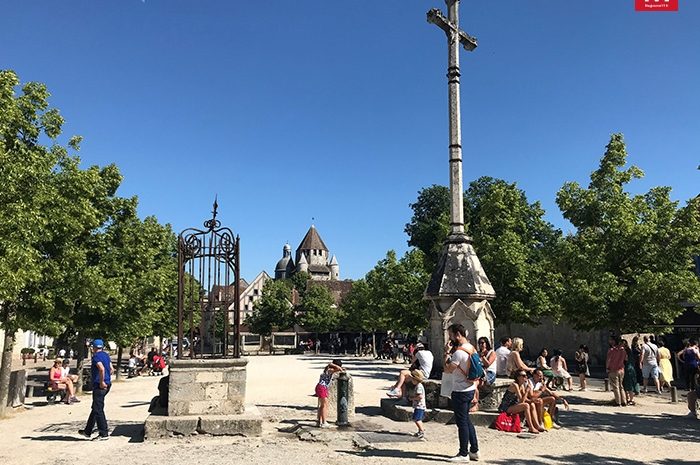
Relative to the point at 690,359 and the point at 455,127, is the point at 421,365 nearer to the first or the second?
the point at 455,127

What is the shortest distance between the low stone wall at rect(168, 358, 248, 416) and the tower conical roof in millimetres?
107643

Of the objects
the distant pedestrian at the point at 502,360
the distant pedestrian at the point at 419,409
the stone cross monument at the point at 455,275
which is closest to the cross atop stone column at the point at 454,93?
the stone cross monument at the point at 455,275

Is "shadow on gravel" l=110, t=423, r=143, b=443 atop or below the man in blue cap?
below

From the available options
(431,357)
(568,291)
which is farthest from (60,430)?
(568,291)

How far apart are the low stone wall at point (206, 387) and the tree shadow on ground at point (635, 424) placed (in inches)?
243

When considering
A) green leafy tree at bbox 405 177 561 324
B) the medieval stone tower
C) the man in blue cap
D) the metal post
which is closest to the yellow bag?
the metal post

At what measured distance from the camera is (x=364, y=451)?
26.5 ft

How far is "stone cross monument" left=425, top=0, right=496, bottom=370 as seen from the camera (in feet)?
37.2

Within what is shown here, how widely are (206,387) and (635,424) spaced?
8.19 meters

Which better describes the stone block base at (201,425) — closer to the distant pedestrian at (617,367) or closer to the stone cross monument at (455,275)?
the stone cross monument at (455,275)

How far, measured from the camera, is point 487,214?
81.5 feet

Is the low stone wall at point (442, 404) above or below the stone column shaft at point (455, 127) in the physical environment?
below

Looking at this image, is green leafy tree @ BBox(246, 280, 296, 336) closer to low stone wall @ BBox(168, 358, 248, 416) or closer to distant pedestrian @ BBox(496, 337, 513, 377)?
distant pedestrian @ BBox(496, 337, 513, 377)

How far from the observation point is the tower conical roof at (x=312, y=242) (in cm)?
11769
